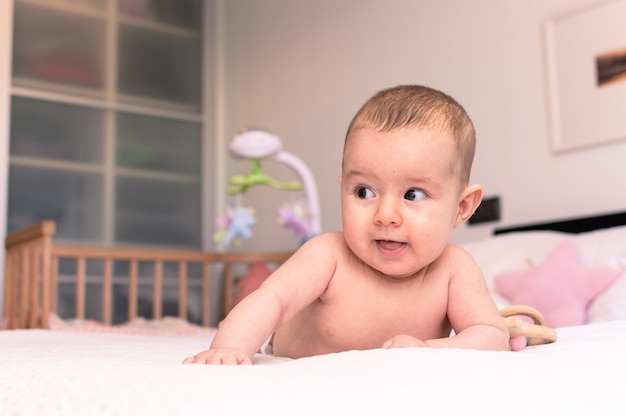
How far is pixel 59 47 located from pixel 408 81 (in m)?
1.59

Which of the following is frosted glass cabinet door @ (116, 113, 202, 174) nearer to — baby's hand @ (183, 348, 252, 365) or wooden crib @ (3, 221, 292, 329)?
wooden crib @ (3, 221, 292, 329)

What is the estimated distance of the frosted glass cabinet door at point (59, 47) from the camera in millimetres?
3578

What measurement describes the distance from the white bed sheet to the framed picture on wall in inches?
64.5

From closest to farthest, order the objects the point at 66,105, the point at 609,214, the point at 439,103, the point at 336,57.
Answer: the point at 439,103
the point at 609,214
the point at 336,57
the point at 66,105

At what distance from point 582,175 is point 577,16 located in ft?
1.48

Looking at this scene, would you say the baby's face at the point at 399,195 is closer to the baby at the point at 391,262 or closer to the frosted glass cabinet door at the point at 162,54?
the baby at the point at 391,262

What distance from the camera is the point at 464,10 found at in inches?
111

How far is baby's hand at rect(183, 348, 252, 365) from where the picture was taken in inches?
29.7

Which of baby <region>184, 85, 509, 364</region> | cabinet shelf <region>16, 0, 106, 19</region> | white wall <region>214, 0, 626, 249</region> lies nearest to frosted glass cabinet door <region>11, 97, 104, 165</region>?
cabinet shelf <region>16, 0, 106, 19</region>

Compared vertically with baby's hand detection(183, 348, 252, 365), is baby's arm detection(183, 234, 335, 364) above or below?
above

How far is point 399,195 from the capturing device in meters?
0.89

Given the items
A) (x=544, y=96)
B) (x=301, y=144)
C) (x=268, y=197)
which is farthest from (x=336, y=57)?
(x=544, y=96)

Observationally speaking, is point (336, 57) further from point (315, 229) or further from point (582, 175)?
point (582, 175)

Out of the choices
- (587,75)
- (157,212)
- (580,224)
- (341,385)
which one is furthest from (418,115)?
(157,212)
